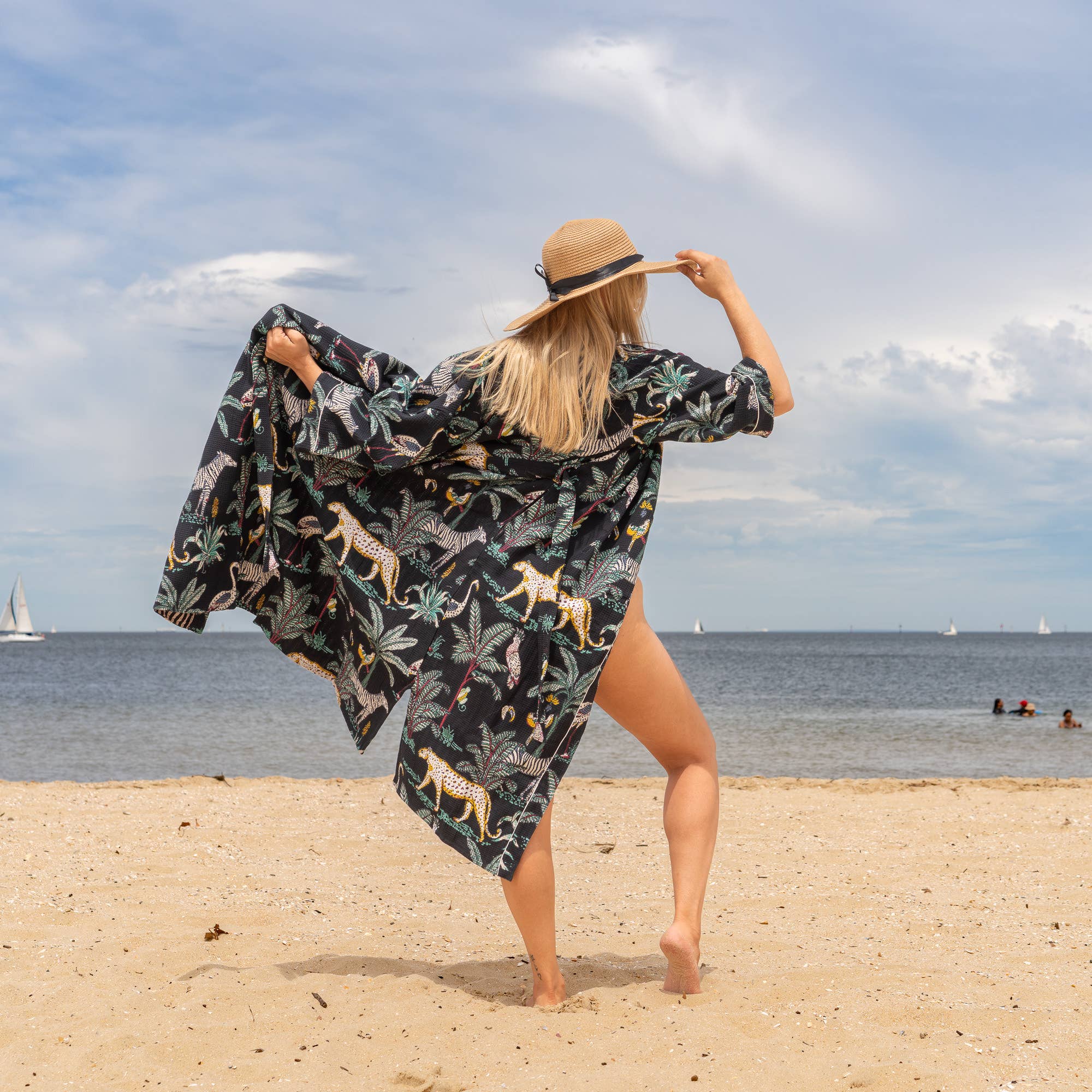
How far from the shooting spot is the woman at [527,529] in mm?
2504

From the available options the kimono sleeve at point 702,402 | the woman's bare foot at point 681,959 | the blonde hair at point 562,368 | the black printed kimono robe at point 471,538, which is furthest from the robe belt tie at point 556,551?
the woman's bare foot at point 681,959

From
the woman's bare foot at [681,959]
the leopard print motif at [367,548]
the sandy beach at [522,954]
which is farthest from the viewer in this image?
the leopard print motif at [367,548]

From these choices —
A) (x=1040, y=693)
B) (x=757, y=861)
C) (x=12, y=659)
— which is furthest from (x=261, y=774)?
(x=12, y=659)

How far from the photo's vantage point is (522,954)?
11.6 feet

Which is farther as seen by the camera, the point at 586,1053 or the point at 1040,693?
the point at 1040,693

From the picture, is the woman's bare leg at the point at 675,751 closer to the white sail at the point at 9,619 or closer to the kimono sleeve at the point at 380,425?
the kimono sleeve at the point at 380,425

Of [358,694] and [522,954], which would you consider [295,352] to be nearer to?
[358,694]

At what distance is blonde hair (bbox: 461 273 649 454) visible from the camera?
8.07ft

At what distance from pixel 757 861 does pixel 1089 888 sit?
1566 millimetres

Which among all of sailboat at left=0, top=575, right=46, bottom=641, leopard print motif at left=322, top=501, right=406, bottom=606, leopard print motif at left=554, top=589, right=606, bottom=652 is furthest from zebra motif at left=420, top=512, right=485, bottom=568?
sailboat at left=0, top=575, right=46, bottom=641

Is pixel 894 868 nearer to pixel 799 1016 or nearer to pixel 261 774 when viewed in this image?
pixel 799 1016

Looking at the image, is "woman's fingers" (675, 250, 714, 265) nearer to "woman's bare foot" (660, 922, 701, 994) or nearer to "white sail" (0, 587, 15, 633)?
"woman's bare foot" (660, 922, 701, 994)

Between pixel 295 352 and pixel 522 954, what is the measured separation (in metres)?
2.34

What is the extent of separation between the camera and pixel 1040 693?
33844 mm
